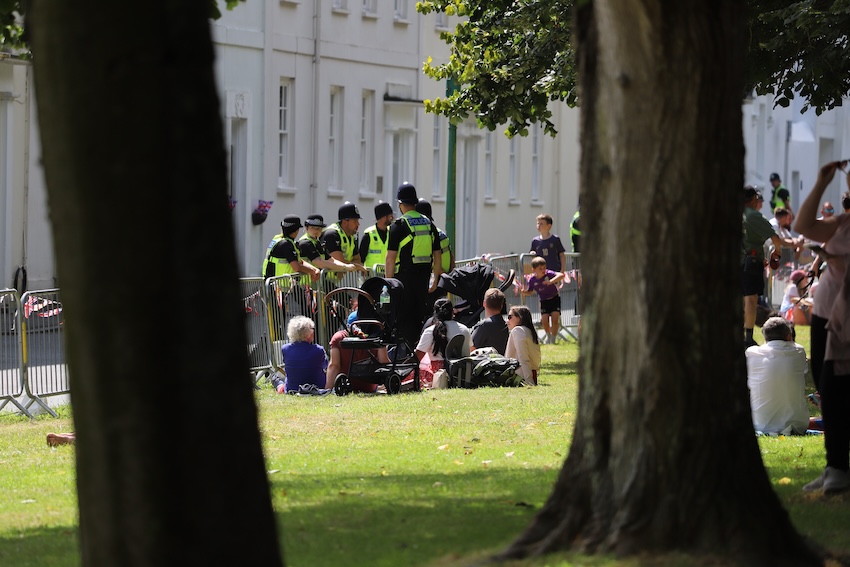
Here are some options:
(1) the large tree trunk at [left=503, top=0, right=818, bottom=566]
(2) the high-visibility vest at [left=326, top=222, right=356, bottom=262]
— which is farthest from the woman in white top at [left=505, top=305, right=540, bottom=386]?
(1) the large tree trunk at [left=503, top=0, right=818, bottom=566]

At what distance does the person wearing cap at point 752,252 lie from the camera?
60.1ft

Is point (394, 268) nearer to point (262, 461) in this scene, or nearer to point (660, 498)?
point (660, 498)

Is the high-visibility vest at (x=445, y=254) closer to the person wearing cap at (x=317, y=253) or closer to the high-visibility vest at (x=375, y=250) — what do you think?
the person wearing cap at (x=317, y=253)

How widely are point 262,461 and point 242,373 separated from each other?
0.30 meters

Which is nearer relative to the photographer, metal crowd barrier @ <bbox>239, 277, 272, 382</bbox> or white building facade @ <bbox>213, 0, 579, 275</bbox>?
metal crowd barrier @ <bbox>239, 277, 272, 382</bbox>

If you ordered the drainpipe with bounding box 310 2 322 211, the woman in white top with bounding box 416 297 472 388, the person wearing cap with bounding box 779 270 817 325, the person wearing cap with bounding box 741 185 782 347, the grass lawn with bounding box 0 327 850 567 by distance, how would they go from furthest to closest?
the drainpipe with bounding box 310 2 322 211, the person wearing cap with bounding box 779 270 817 325, the person wearing cap with bounding box 741 185 782 347, the woman in white top with bounding box 416 297 472 388, the grass lawn with bounding box 0 327 850 567

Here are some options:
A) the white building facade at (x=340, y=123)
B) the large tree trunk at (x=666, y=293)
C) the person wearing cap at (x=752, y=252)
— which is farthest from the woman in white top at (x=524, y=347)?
the white building facade at (x=340, y=123)

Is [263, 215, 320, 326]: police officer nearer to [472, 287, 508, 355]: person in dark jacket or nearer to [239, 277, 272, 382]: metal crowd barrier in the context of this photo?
[239, 277, 272, 382]: metal crowd barrier

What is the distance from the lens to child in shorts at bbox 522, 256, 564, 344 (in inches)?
890

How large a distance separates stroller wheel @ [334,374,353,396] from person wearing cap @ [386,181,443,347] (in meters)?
1.52

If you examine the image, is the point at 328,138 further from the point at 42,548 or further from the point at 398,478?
the point at 42,548

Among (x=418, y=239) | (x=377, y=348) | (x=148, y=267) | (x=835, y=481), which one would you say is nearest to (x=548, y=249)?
(x=418, y=239)

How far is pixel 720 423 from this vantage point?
6477mm

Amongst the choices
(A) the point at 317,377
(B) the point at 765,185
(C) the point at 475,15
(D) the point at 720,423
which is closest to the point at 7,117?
(C) the point at 475,15
